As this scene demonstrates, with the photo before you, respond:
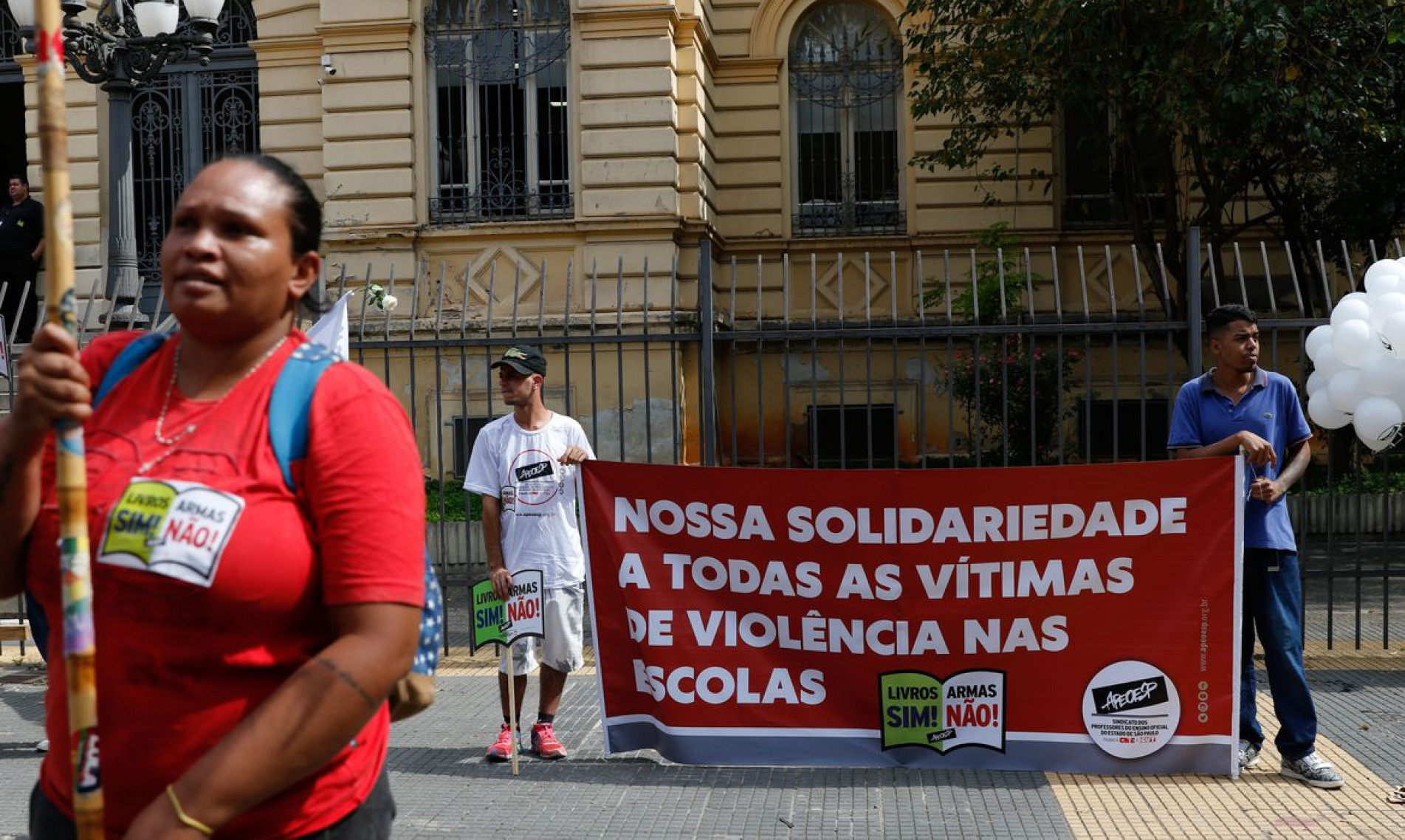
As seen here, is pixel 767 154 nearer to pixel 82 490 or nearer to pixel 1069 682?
pixel 1069 682

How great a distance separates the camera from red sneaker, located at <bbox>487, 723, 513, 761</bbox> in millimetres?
6984

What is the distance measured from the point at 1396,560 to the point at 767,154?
10293 millimetres

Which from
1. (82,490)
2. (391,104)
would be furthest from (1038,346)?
(82,490)

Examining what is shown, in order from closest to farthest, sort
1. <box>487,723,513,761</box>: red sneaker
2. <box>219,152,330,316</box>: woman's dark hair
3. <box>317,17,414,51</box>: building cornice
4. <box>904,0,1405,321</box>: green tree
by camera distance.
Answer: <box>219,152,330,316</box>: woman's dark hair, <box>487,723,513,761</box>: red sneaker, <box>904,0,1405,321</box>: green tree, <box>317,17,414,51</box>: building cornice

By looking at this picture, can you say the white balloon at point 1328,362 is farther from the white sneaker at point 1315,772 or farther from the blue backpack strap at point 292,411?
the blue backpack strap at point 292,411

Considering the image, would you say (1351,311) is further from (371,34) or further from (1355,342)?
(371,34)

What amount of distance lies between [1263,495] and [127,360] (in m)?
5.02

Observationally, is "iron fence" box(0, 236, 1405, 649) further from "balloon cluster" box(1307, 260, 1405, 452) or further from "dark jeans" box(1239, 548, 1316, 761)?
"dark jeans" box(1239, 548, 1316, 761)

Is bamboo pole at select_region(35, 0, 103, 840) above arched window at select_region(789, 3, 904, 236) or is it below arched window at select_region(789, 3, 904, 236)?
below

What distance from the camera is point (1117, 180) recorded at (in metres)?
19.1

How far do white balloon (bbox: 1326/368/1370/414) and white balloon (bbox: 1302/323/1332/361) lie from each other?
9.9 inches

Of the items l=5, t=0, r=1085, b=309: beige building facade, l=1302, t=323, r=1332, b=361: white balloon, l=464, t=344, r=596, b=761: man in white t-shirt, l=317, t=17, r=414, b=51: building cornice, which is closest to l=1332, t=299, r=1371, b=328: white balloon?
l=1302, t=323, r=1332, b=361: white balloon

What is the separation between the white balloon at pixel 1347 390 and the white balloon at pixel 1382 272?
1.46 ft

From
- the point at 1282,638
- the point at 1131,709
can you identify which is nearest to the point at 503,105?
the point at 1131,709
